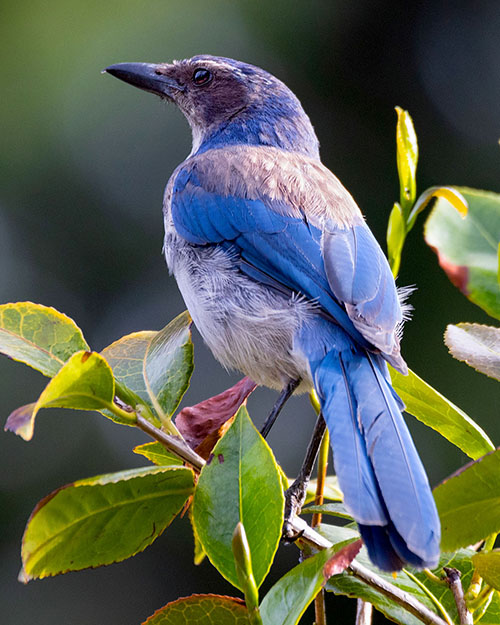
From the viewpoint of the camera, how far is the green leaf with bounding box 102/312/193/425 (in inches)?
81.7

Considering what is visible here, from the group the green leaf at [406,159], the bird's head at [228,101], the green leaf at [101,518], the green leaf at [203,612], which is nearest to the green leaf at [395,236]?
the green leaf at [406,159]

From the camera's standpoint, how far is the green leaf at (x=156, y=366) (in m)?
2.07

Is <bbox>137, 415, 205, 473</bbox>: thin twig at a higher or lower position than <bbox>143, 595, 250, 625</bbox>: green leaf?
higher

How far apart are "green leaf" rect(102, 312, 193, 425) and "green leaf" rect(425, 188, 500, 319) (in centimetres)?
71

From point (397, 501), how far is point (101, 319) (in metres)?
→ 5.30

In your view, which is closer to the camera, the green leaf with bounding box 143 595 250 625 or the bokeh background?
the green leaf with bounding box 143 595 250 625

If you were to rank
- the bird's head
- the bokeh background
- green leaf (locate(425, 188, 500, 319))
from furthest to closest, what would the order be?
the bokeh background < the bird's head < green leaf (locate(425, 188, 500, 319))

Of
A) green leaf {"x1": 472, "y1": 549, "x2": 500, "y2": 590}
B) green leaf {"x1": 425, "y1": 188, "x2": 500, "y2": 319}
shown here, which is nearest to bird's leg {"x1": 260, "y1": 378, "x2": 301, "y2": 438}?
green leaf {"x1": 425, "y1": 188, "x2": 500, "y2": 319}

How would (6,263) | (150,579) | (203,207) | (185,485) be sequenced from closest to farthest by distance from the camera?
(185,485)
(203,207)
(150,579)
(6,263)

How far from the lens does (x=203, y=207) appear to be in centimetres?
346

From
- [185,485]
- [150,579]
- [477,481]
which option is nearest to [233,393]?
[185,485]

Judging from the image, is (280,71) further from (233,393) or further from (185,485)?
(185,485)

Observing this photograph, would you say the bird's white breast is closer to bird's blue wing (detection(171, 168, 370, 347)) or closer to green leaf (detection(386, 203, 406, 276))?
bird's blue wing (detection(171, 168, 370, 347))

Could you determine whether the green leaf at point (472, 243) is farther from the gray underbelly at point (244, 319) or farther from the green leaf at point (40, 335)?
the green leaf at point (40, 335)
